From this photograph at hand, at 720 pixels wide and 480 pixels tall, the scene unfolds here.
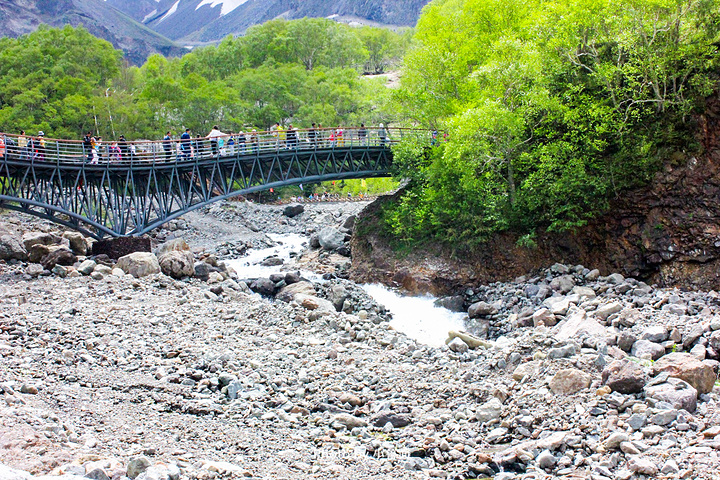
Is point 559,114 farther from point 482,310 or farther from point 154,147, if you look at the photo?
point 154,147

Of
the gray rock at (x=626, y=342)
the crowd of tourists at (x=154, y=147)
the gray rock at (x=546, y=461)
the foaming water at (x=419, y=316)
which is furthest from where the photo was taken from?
the crowd of tourists at (x=154, y=147)

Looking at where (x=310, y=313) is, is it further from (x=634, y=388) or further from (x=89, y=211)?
(x=89, y=211)

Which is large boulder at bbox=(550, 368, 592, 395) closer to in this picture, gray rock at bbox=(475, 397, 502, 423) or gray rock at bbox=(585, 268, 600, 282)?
gray rock at bbox=(475, 397, 502, 423)

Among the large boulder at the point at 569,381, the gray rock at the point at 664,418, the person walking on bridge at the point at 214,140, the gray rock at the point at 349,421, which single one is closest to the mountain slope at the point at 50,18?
the person walking on bridge at the point at 214,140

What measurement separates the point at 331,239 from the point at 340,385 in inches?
912

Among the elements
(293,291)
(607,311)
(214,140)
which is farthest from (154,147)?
(607,311)

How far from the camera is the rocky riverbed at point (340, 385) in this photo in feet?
34.1

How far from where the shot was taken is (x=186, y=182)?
38125mm

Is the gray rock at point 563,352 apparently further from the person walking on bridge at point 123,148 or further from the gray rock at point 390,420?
the person walking on bridge at point 123,148

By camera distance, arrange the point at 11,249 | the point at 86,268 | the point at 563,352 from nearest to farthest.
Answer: the point at 563,352 < the point at 86,268 < the point at 11,249

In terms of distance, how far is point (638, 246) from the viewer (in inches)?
956

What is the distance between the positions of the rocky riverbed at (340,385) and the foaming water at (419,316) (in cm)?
91

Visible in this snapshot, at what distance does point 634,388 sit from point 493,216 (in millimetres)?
15796

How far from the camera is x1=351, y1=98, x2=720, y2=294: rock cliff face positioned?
2248cm
